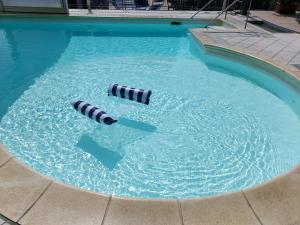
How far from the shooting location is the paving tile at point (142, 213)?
9.23ft

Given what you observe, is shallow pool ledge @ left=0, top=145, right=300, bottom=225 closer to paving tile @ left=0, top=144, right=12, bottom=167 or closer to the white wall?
paving tile @ left=0, top=144, right=12, bottom=167

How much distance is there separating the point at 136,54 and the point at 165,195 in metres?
6.25

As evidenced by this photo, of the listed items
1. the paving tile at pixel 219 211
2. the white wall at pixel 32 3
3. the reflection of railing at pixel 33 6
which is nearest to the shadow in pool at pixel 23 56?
the reflection of railing at pixel 33 6

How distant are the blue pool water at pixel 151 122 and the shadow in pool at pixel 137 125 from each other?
0.02 meters

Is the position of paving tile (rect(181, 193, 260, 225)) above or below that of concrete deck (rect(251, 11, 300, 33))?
below

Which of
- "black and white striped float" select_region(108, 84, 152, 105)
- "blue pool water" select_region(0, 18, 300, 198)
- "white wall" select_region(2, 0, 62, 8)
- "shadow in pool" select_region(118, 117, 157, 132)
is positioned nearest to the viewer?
"blue pool water" select_region(0, 18, 300, 198)

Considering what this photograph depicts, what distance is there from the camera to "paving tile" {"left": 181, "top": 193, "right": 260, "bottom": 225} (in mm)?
2832

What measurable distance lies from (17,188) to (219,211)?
2330 millimetres

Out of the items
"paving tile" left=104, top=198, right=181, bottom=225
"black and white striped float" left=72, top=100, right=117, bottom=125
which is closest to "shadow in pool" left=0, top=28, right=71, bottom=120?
"black and white striped float" left=72, top=100, right=117, bottom=125

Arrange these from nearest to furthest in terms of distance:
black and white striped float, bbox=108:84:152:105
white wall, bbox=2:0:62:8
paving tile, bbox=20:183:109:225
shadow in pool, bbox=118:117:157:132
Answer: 1. paving tile, bbox=20:183:109:225
2. black and white striped float, bbox=108:84:152:105
3. shadow in pool, bbox=118:117:157:132
4. white wall, bbox=2:0:62:8

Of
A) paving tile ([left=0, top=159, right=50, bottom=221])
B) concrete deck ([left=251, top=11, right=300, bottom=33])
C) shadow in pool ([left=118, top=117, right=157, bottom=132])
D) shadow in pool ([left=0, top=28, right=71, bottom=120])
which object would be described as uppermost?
concrete deck ([left=251, top=11, right=300, bottom=33])

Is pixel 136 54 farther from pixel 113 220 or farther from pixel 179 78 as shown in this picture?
pixel 113 220

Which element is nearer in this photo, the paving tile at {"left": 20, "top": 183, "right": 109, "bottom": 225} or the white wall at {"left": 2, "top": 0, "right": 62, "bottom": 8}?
the paving tile at {"left": 20, "top": 183, "right": 109, "bottom": 225}

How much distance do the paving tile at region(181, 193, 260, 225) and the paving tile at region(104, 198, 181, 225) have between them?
14 centimetres
